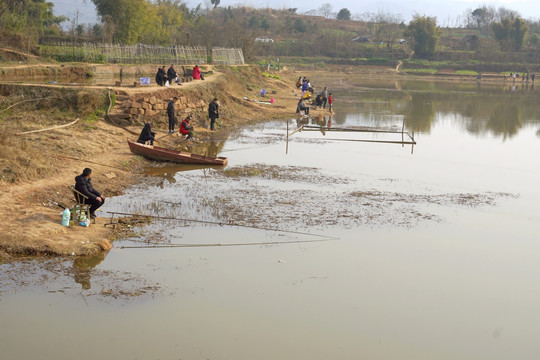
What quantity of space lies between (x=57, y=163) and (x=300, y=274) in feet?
26.0

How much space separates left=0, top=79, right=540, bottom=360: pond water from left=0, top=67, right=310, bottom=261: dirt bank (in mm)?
571

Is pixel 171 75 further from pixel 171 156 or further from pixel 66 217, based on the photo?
pixel 66 217

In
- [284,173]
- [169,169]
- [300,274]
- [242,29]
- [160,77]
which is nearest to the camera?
[300,274]

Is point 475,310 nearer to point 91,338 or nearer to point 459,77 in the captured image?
point 91,338

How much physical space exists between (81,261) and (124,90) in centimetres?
1403

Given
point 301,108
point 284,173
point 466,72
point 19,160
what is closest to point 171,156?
point 284,173

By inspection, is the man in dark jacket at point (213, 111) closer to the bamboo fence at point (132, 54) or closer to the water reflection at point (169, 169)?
the water reflection at point (169, 169)

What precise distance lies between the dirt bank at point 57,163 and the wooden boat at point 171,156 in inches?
12.2

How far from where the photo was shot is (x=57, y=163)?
49.6ft

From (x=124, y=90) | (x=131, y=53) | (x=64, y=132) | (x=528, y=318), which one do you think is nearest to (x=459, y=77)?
(x=131, y=53)

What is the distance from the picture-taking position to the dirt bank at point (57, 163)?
10.5 m

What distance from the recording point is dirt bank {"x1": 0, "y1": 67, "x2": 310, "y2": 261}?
1054 cm

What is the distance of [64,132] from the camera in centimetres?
1809

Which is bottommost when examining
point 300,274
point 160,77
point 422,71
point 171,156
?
point 300,274
